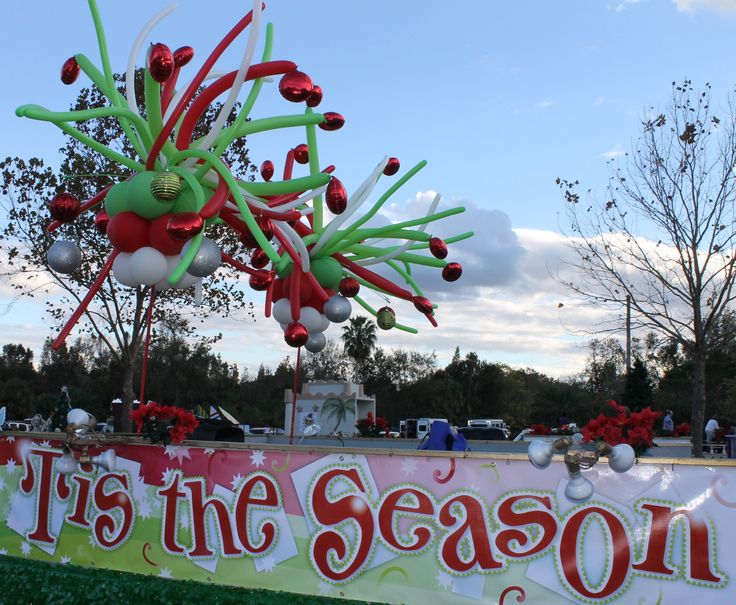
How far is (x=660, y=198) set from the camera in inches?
510

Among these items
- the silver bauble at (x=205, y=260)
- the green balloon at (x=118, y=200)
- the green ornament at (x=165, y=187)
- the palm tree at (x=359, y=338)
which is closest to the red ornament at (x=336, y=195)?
the silver bauble at (x=205, y=260)

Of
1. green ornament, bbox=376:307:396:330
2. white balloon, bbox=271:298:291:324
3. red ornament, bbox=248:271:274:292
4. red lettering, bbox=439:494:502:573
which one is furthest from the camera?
green ornament, bbox=376:307:396:330

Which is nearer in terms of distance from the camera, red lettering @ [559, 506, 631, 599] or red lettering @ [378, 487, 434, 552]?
red lettering @ [559, 506, 631, 599]

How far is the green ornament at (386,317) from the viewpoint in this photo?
973 centimetres

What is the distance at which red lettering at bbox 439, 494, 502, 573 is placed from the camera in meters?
5.48

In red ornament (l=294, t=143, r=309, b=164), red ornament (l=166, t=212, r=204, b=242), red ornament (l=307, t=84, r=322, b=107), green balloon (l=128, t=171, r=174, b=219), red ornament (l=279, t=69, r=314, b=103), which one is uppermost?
red ornament (l=294, t=143, r=309, b=164)

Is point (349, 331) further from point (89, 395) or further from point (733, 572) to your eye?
point (733, 572)

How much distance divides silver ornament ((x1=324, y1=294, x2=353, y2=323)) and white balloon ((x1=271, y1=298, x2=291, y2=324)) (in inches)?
18.0

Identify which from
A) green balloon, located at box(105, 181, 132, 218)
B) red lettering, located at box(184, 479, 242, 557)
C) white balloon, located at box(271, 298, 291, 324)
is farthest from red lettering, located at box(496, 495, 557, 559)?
white balloon, located at box(271, 298, 291, 324)

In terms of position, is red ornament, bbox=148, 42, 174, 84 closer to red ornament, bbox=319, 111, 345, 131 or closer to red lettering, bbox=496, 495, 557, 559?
red ornament, bbox=319, 111, 345, 131

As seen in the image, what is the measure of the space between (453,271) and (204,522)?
4.20 metres

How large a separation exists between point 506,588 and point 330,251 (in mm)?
4387

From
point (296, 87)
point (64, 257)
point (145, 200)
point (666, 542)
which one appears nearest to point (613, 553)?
point (666, 542)

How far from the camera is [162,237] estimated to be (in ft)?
21.6
